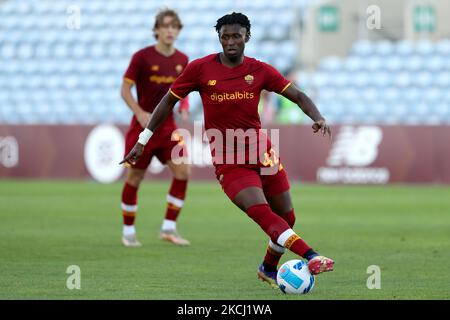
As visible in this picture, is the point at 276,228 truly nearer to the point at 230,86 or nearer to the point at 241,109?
the point at 241,109

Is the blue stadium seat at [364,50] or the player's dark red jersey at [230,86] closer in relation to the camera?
the player's dark red jersey at [230,86]

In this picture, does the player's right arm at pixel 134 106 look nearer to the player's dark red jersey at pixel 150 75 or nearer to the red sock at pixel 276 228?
the player's dark red jersey at pixel 150 75

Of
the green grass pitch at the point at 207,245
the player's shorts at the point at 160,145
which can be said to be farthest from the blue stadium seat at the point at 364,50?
the player's shorts at the point at 160,145

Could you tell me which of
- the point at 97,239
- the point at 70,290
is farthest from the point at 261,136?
the point at 97,239

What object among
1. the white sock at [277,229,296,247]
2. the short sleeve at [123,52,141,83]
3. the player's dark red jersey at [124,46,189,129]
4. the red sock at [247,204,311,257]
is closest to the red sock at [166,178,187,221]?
the player's dark red jersey at [124,46,189,129]

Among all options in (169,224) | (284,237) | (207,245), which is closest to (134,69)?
(169,224)

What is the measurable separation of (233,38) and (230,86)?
0.42 m

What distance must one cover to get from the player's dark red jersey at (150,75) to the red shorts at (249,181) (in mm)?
3636

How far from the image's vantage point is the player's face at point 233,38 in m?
8.71

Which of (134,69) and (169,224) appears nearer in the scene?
(134,69)

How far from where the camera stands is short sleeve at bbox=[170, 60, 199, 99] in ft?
29.6

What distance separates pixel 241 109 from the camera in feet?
29.5

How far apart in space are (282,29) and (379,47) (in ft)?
9.44

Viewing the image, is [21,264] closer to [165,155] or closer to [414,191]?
[165,155]
